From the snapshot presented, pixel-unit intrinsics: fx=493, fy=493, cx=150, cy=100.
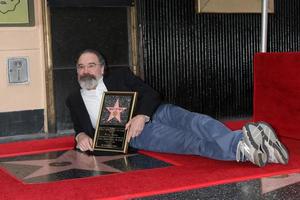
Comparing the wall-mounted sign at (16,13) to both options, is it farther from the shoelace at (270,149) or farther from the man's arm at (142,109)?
the shoelace at (270,149)

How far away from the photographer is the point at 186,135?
278 centimetres

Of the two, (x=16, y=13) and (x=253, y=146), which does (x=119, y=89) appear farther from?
(x=16, y=13)

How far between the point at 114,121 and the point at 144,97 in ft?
0.78

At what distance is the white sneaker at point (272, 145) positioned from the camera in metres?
2.42

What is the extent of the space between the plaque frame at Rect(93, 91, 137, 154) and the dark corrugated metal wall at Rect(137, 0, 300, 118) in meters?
1.80

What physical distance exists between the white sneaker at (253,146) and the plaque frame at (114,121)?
816 millimetres

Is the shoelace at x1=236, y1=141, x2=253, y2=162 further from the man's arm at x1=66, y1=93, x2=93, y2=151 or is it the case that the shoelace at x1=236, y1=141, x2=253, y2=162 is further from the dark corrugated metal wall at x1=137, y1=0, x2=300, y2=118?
the dark corrugated metal wall at x1=137, y1=0, x2=300, y2=118

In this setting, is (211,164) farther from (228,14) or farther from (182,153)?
(228,14)

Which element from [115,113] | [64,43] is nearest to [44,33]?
[64,43]

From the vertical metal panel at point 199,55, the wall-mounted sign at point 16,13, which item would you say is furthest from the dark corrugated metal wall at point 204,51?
the wall-mounted sign at point 16,13

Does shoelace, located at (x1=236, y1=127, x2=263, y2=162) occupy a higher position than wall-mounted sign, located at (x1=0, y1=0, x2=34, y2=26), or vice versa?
wall-mounted sign, located at (x1=0, y1=0, x2=34, y2=26)

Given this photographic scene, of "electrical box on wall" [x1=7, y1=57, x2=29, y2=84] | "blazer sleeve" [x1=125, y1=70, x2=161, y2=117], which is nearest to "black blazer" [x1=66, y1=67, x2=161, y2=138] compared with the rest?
"blazer sleeve" [x1=125, y1=70, x2=161, y2=117]

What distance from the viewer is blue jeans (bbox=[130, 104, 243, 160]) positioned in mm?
2484

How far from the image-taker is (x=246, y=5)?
5.20 metres
